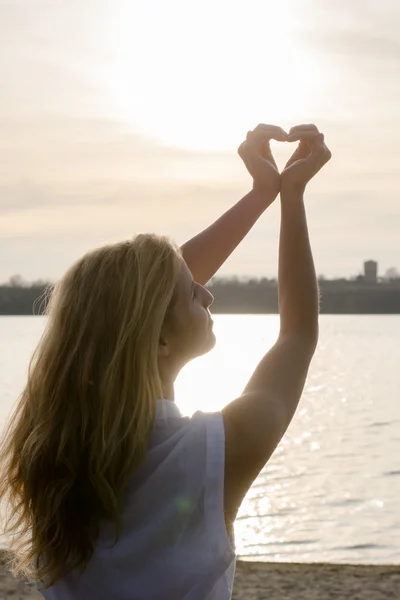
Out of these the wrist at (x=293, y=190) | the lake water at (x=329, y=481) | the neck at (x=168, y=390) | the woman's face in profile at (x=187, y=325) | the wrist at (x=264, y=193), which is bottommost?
the lake water at (x=329, y=481)

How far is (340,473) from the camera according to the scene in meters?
18.5

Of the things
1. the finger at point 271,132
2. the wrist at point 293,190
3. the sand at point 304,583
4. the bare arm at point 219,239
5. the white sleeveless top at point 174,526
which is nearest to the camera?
the white sleeveless top at point 174,526

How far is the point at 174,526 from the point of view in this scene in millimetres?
1705

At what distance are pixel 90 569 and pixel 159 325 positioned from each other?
463mm

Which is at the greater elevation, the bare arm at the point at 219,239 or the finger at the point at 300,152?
the finger at the point at 300,152

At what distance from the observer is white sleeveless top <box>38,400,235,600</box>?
1686 millimetres

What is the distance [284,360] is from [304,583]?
501 cm

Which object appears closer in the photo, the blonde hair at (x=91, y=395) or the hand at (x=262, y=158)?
the blonde hair at (x=91, y=395)

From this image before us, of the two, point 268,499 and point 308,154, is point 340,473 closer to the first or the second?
point 268,499

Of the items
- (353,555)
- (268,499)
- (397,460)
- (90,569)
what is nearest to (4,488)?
(90,569)

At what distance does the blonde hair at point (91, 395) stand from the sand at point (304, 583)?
4.56m

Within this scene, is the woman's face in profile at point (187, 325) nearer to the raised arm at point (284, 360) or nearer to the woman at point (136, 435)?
the woman at point (136, 435)

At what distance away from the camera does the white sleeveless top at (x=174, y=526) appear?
1686mm

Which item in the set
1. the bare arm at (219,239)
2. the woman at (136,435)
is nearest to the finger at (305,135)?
the bare arm at (219,239)
